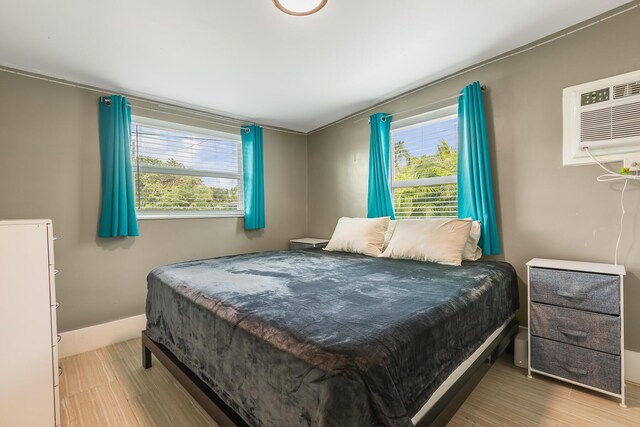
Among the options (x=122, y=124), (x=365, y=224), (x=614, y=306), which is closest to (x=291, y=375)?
(x=614, y=306)

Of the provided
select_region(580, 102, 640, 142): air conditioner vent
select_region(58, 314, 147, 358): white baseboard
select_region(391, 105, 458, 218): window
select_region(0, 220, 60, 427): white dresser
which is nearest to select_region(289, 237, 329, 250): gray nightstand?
select_region(391, 105, 458, 218): window

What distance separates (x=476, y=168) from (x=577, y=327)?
1.29 m

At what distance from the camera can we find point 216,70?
2.43 meters


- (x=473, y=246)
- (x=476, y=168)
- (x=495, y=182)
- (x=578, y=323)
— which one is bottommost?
(x=578, y=323)

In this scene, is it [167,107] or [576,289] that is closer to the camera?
[576,289]

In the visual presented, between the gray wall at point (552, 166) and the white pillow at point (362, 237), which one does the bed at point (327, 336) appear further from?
the white pillow at point (362, 237)

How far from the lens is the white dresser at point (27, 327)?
1324mm

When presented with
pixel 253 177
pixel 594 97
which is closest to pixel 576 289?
pixel 594 97

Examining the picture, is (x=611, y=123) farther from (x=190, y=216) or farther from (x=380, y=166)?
(x=190, y=216)

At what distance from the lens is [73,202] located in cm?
251

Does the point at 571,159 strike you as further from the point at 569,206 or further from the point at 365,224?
the point at 365,224

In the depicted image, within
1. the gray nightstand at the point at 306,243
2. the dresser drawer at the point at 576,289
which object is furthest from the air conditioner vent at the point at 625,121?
the gray nightstand at the point at 306,243

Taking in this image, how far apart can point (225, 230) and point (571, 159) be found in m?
3.37

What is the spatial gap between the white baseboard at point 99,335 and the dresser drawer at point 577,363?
3.36 m
